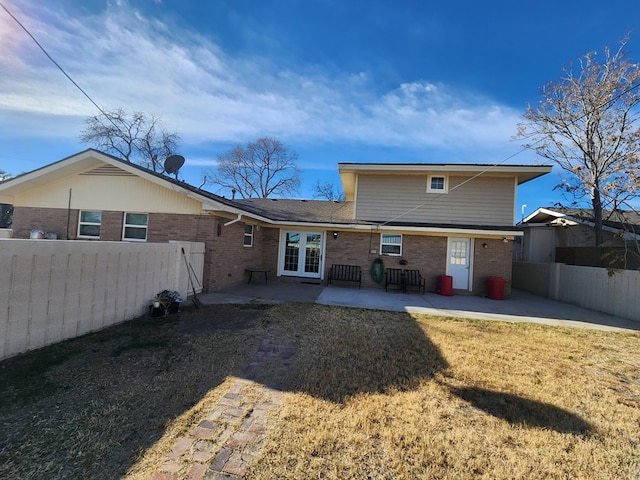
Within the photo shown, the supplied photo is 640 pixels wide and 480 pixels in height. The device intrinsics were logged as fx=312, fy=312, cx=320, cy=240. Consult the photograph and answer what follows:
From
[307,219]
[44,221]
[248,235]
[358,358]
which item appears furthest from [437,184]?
[44,221]

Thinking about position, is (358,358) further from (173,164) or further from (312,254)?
(173,164)

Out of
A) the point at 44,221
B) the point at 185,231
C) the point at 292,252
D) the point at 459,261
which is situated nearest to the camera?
the point at 185,231

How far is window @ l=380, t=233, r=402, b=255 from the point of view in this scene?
41.7 ft

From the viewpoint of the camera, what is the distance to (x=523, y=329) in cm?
738

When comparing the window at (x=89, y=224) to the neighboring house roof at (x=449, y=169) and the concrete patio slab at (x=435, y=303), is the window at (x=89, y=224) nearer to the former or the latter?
the concrete patio slab at (x=435, y=303)

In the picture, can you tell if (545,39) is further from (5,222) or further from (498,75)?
(5,222)

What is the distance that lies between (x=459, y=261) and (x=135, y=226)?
38.7 feet

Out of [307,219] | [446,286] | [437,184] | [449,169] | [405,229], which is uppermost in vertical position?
[449,169]

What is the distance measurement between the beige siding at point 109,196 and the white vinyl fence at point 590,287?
43.2 feet

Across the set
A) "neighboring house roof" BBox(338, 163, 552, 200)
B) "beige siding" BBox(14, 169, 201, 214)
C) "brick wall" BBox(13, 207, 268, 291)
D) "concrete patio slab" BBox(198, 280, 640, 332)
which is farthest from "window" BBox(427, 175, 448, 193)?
"beige siding" BBox(14, 169, 201, 214)

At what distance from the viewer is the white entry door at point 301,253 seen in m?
13.3

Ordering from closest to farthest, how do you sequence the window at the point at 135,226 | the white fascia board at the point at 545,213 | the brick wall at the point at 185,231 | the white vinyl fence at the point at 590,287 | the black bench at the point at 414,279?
1. the white vinyl fence at the point at 590,287
2. the brick wall at the point at 185,231
3. the window at the point at 135,226
4. the black bench at the point at 414,279
5. the white fascia board at the point at 545,213

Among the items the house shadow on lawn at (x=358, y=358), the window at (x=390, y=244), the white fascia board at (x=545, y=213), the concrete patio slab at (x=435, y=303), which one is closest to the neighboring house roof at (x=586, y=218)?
the white fascia board at (x=545, y=213)

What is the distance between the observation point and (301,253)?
13469 millimetres
